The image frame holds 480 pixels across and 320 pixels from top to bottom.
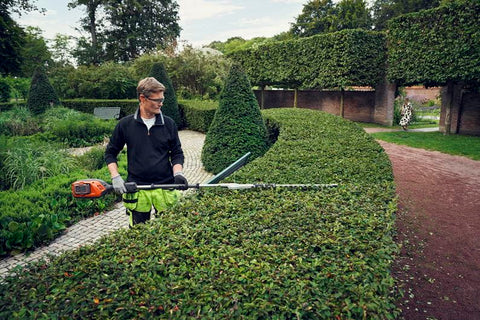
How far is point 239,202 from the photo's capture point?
297cm

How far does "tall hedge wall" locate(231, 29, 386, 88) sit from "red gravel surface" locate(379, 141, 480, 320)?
11253mm

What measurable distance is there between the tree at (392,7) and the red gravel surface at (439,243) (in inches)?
1258

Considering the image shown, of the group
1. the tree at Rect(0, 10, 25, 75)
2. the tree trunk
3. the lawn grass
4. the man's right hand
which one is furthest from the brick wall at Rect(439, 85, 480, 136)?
the tree at Rect(0, 10, 25, 75)

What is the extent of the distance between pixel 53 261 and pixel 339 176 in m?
3.16

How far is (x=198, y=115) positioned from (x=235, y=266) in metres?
14.3

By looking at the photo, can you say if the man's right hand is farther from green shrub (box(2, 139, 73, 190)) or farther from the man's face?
green shrub (box(2, 139, 73, 190))

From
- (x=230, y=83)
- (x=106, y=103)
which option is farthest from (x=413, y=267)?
(x=106, y=103)

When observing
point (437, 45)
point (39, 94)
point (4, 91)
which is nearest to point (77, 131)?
point (39, 94)

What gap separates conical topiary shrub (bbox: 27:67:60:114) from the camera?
16359mm

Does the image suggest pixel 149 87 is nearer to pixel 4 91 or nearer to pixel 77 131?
pixel 77 131

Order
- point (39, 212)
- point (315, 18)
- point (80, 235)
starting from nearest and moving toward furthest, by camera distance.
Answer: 1. point (39, 212)
2. point (80, 235)
3. point (315, 18)

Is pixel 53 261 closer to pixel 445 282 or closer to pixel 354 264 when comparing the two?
pixel 354 264

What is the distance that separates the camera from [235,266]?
6.40 ft

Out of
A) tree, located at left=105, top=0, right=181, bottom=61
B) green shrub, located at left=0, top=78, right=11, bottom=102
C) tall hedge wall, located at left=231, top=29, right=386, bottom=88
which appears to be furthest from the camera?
tree, located at left=105, top=0, right=181, bottom=61
